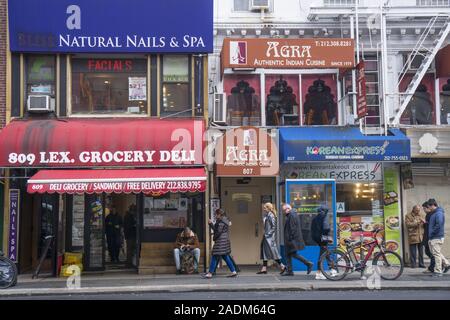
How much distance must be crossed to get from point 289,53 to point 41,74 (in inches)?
267

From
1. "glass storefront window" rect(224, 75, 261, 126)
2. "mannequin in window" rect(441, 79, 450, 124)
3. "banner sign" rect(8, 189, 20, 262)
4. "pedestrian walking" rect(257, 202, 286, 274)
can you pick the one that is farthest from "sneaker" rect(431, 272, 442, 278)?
"banner sign" rect(8, 189, 20, 262)

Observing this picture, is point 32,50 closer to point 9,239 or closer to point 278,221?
point 9,239

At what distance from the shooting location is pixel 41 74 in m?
16.1

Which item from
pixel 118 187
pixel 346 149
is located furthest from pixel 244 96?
pixel 118 187

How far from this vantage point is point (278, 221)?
1647 cm

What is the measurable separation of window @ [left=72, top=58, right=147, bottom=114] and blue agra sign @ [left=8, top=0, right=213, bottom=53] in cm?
48

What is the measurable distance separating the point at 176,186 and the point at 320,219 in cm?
350

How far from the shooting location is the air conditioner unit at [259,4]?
54.7 feet

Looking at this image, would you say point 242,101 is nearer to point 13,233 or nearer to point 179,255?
point 179,255

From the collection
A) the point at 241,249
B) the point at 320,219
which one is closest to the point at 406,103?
the point at 320,219

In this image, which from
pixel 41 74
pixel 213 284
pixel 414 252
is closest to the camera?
pixel 213 284

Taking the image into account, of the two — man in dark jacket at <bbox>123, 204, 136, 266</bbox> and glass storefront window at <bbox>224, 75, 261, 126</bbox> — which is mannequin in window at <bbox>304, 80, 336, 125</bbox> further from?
man in dark jacket at <bbox>123, 204, 136, 266</bbox>

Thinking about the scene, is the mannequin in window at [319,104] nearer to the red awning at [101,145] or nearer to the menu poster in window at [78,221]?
the red awning at [101,145]

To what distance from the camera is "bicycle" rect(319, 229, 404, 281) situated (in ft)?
43.1
